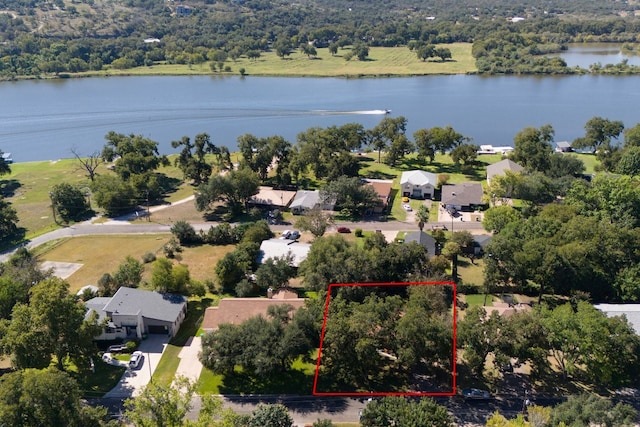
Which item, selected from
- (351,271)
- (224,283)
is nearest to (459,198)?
(351,271)

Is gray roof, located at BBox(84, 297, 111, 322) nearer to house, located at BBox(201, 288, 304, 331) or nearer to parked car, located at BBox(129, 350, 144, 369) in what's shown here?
parked car, located at BBox(129, 350, 144, 369)

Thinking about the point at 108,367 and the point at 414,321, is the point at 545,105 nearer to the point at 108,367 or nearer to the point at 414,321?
the point at 414,321

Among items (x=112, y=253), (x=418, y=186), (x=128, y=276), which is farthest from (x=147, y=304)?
(x=418, y=186)

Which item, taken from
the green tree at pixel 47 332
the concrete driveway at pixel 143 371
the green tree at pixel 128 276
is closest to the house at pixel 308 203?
the green tree at pixel 128 276

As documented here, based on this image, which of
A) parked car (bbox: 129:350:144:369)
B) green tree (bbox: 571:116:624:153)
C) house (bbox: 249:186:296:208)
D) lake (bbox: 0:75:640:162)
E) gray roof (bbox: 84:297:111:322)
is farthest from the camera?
lake (bbox: 0:75:640:162)

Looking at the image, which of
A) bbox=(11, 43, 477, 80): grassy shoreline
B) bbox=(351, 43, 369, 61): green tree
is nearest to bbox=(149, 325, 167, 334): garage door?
bbox=(11, 43, 477, 80): grassy shoreline
